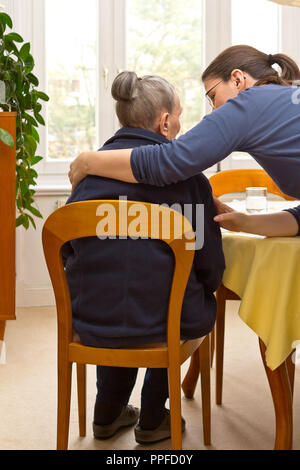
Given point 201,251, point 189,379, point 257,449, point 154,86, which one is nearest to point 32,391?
point 189,379

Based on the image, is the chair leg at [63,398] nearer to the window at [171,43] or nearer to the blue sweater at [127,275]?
the blue sweater at [127,275]

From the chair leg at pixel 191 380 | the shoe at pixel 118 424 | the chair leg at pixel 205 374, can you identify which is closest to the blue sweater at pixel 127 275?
the chair leg at pixel 205 374

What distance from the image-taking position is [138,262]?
161cm

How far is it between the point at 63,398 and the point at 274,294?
25.0 inches

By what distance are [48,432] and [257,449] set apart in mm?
699

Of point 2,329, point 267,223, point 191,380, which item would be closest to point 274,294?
point 267,223

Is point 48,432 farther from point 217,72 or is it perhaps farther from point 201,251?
point 217,72

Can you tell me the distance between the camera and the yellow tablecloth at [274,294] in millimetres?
1725

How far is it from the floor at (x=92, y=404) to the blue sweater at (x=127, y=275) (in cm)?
58

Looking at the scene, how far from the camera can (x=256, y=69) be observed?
71.7 inches

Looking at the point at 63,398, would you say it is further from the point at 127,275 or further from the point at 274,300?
the point at 274,300

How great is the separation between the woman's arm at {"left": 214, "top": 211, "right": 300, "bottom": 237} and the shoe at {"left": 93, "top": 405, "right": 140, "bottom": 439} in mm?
783

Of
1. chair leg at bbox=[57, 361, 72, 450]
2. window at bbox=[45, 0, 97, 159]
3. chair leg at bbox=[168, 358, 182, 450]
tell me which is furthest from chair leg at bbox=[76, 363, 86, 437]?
window at bbox=[45, 0, 97, 159]

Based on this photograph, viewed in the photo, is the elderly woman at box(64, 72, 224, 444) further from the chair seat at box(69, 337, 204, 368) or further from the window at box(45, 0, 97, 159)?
the window at box(45, 0, 97, 159)
